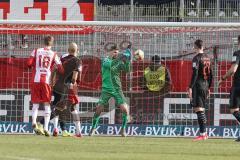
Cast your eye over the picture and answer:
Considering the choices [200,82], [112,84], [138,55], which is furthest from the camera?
[138,55]

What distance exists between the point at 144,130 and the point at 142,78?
1.25m

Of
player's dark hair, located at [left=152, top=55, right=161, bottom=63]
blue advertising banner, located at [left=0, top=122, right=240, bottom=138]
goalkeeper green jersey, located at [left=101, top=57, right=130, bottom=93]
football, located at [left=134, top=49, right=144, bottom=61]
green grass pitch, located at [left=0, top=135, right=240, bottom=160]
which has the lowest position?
blue advertising banner, located at [left=0, top=122, right=240, bottom=138]

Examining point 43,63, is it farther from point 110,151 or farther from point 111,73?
point 110,151

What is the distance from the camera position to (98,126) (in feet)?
68.7

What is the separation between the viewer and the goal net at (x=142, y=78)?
68.8 feet

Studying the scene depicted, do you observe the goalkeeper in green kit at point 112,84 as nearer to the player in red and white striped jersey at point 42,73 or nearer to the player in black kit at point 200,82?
the player in red and white striped jersey at point 42,73

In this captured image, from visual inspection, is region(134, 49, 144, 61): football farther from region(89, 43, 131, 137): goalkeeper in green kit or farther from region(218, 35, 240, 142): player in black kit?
region(218, 35, 240, 142): player in black kit

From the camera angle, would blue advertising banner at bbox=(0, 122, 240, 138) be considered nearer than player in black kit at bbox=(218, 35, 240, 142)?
No

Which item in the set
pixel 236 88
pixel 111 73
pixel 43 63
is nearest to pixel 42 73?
pixel 43 63

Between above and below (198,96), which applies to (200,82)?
above

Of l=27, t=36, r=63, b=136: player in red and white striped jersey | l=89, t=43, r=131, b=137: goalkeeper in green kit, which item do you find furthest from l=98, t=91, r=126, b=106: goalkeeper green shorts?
l=27, t=36, r=63, b=136: player in red and white striped jersey

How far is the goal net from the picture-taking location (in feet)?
68.8

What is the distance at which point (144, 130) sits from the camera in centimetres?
2102

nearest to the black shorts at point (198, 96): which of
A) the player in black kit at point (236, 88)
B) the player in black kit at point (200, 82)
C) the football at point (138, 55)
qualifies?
the player in black kit at point (200, 82)
